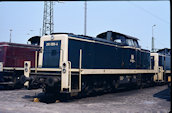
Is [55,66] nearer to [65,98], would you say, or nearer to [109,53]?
[65,98]

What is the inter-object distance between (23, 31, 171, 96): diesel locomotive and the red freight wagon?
10.9 feet

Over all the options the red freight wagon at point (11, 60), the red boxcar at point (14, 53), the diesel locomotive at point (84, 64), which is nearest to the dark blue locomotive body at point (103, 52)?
the diesel locomotive at point (84, 64)

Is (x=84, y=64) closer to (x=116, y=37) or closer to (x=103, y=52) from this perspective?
(x=103, y=52)

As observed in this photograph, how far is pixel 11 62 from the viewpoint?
42.9 ft

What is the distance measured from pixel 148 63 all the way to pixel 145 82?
1.49 meters

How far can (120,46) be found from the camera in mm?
12391

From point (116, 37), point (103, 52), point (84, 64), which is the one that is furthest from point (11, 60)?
point (116, 37)

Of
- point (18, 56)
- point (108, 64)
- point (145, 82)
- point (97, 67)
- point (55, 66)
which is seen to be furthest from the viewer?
point (145, 82)

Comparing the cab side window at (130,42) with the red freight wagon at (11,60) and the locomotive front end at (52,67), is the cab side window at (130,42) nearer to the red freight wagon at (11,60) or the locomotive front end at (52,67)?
the locomotive front end at (52,67)

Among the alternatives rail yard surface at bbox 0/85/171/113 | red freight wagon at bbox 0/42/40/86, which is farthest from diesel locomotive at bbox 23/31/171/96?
red freight wagon at bbox 0/42/40/86

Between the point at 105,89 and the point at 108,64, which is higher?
the point at 108,64

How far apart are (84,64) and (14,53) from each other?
5.68 metres

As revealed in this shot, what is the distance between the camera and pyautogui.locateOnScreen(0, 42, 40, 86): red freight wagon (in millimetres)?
12719

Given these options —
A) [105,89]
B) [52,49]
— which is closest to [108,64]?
[105,89]
